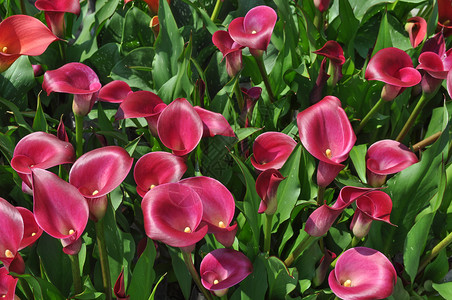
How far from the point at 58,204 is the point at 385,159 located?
0.46 metres

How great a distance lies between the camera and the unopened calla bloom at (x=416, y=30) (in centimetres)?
98

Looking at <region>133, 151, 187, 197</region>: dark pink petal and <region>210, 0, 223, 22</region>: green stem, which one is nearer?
<region>133, 151, 187, 197</region>: dark pink petal

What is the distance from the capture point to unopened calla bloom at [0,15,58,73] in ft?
2.49

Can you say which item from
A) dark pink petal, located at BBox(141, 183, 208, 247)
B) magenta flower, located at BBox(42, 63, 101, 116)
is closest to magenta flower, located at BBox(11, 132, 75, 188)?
magenta flower, located at BBox(42, 63, 101, 116)

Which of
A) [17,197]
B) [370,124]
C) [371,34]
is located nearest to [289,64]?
[370,124]

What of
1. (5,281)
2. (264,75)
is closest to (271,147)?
(264,75)

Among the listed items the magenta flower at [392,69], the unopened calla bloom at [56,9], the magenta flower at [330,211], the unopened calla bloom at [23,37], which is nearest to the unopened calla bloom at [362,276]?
the magenta flower at [330,211]

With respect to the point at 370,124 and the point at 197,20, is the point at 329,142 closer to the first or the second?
the point at 370,124

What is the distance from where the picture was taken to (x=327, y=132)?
63cm

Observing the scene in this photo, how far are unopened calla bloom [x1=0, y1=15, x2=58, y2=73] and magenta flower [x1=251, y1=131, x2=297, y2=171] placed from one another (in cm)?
37

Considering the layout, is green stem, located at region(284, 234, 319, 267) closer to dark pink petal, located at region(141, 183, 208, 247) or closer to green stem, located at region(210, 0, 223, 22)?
dark pink petal, located at region(141, 183, 208, 247)

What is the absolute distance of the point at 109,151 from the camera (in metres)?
0.59

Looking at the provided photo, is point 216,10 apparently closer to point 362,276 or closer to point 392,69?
point 392,69

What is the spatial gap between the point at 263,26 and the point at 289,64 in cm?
16
